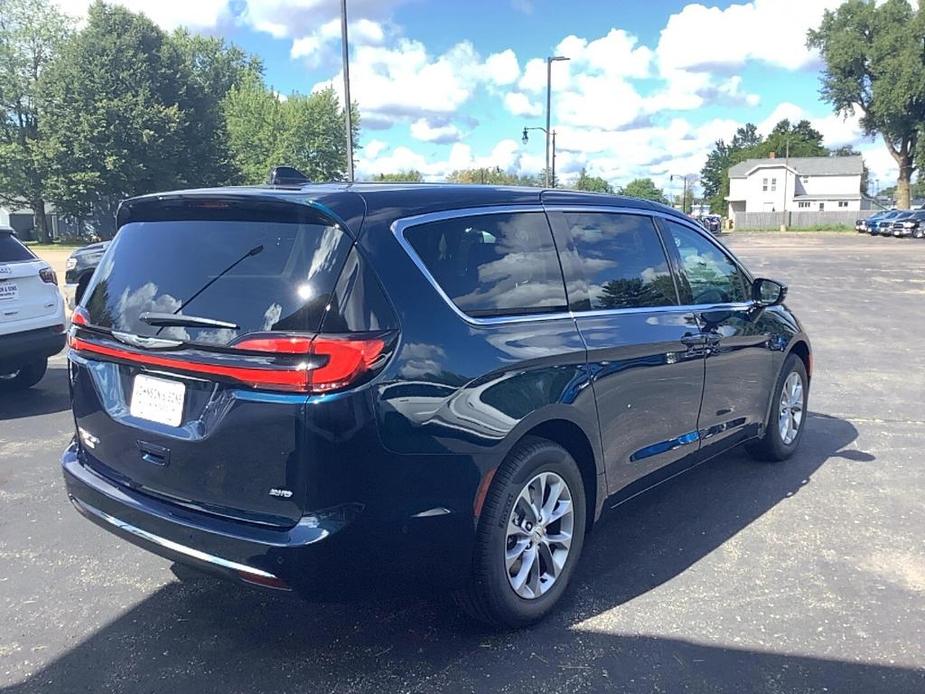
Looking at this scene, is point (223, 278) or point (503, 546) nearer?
point (223, 278)

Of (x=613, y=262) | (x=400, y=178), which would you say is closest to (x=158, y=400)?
(x=613, y=262)

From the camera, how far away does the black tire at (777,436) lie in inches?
204

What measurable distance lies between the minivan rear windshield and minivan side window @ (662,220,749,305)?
7.49ft

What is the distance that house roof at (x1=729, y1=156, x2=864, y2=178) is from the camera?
297 feet

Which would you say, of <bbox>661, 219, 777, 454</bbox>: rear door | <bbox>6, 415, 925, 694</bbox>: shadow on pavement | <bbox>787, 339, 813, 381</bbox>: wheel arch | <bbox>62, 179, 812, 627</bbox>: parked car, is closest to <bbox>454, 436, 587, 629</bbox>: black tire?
<bbox>62, 179, 812, 627</bbox>: parked car

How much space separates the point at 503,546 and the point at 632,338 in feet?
4.03

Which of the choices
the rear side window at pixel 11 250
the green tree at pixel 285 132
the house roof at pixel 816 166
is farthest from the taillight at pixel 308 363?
the house roof at pixel 816 166

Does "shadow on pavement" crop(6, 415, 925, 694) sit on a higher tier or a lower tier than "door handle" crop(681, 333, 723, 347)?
lower

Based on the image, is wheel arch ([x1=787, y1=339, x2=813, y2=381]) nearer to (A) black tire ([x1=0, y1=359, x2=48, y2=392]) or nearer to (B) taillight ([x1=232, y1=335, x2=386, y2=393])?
(B) taillight ([x1=232, y1=335, x2=386, y2=393])

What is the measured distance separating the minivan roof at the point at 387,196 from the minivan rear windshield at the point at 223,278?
0.11 meters

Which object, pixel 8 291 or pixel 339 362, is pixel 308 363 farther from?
pixel 8 291

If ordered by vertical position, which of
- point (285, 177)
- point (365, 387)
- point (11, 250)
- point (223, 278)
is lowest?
point (365, 387)

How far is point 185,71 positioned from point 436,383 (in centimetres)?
5009

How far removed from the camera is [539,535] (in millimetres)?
3221
